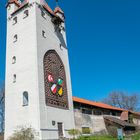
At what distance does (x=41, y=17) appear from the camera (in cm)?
2745

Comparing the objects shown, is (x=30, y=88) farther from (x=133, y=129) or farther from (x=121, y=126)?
(x=133, y=129)

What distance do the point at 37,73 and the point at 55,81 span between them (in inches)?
146

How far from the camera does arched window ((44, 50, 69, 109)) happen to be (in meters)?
24.2

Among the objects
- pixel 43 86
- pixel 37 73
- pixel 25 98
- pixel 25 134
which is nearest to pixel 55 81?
pixel 43 86

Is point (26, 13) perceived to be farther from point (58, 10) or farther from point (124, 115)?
point (124, 115)

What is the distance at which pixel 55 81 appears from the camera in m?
26.0

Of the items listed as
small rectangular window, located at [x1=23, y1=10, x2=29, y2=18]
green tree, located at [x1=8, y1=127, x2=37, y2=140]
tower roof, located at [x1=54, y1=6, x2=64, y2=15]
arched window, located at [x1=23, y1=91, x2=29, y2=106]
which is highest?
tower roof, located at [x1=54, y1=6, x2=64, y2=15]

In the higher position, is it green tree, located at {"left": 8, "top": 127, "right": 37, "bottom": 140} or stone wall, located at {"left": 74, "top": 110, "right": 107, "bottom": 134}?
stone wall, located at {"left": 74, "top": 110, "right": 107, "bottom": 134}

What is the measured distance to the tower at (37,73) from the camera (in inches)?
867

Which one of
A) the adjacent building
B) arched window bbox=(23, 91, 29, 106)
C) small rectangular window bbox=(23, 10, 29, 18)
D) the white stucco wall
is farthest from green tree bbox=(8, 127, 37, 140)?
small rectangular window bbox=(23, 10, 29, 18)

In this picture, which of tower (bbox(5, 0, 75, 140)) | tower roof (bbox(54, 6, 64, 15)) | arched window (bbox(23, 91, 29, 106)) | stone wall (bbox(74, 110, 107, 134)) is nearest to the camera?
tower (bbox(5, 0, 75, 140))

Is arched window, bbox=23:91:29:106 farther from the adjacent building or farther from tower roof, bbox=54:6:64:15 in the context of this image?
tower roof, bbox=54:6:64:15

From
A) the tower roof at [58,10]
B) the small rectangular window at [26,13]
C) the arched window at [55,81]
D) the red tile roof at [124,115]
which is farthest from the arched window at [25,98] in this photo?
the red tile roof at [124,115]

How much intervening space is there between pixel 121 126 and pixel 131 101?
1354 inches
